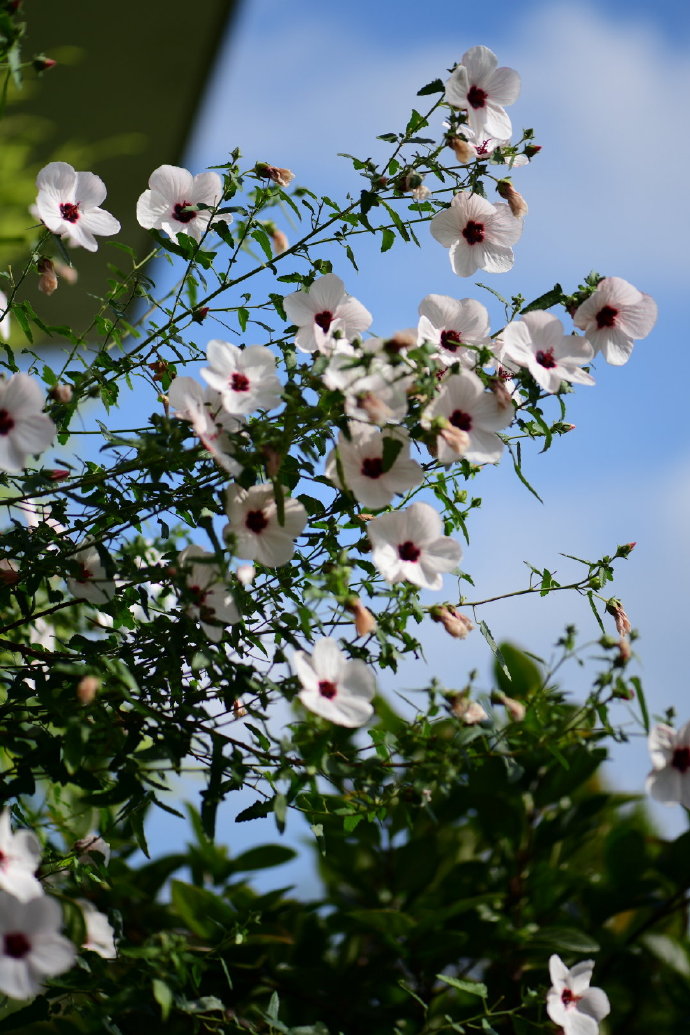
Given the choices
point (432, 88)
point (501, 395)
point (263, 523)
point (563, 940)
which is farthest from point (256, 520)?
point (563, 940)

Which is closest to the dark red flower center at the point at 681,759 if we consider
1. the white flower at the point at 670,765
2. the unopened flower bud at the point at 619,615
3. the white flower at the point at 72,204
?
the white flower at the point at 670,765

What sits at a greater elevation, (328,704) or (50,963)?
(328,704)

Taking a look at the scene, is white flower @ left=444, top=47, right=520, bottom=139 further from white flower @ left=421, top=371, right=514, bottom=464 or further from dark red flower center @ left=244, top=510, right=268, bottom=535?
dark red flower center @ left=244, top=510, right=268, bottom=535

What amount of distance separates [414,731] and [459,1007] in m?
0.57

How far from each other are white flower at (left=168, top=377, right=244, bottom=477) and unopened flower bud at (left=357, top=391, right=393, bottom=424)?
107mm

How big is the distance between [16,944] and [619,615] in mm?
537

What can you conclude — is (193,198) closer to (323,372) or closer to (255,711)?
(323,372)

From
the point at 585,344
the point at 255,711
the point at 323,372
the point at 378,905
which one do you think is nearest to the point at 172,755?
the point at 255,711

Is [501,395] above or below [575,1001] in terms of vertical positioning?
above

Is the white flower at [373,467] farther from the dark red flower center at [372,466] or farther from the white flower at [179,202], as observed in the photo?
the white flower at [179,202]

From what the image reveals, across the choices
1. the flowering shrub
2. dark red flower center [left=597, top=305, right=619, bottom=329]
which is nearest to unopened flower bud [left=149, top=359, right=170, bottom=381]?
the flowering shrub

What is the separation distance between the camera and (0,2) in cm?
81

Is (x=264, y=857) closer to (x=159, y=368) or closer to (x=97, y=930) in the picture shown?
(x=97, y=930)

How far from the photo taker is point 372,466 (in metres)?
0.77
